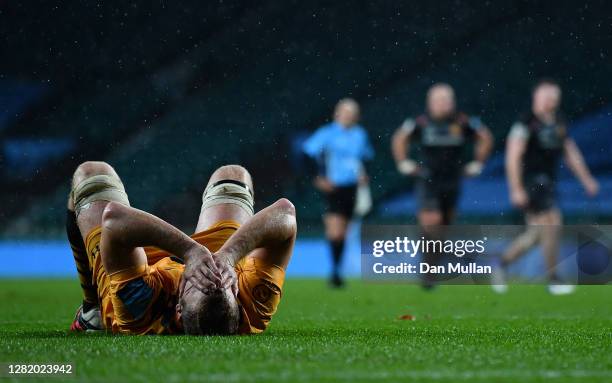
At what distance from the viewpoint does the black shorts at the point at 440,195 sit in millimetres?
9266

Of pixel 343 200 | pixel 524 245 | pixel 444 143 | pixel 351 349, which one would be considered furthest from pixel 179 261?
pixel 343 200

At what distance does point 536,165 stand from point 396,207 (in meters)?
5.25

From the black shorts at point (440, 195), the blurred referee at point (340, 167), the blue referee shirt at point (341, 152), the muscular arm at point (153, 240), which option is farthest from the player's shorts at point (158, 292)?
the blue referee shirt at point (341, 152)

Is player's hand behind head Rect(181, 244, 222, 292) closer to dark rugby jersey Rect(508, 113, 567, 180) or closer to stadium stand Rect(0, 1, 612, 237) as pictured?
dark rugby jersey Rect(508, 113, 567, 180)

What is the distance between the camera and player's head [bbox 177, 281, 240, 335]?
334cm

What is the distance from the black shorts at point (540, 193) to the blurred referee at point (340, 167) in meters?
1.78

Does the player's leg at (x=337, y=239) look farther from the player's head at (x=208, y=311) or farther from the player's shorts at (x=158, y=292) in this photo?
the player's head at (x=208, y=311)

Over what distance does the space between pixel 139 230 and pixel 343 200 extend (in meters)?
6.70

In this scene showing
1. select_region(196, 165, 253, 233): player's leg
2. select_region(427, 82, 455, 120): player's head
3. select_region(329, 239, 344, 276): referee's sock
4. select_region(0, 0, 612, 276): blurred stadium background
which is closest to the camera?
select_region(196, 165, 253, 233): player's leg

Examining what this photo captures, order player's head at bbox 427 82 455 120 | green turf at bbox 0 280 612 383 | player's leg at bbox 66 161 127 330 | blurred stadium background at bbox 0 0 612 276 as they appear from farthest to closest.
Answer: blurred stadium background at bbox 0 0 612 276 < player's head at bbox 427 82 455 120 < player's leg at bbox 66 161 127 330 < green turf at bbox 0 280 612 383

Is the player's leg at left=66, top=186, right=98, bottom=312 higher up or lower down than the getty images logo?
lower down

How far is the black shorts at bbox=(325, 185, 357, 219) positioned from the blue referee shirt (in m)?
0.07

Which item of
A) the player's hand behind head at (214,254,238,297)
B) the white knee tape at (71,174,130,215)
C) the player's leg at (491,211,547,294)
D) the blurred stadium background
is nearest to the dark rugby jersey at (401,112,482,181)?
the player's leg at (491,211,547,294)

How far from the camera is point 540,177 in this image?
29.1 feet
